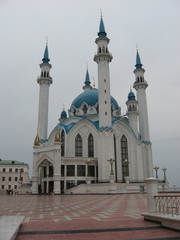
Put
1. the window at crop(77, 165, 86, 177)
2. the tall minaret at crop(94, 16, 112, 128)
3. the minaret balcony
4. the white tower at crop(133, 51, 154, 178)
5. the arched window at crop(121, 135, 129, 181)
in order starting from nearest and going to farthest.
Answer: the window at crop(77, 165, 86, 177), the tall minaret at crop(94, 16, 112, 128), the arched window at crop(121, 135, 129, 181), the white tower at crop(133, 51, 154, 178), the minaret balcony

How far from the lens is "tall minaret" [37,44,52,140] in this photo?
43625 millimetres

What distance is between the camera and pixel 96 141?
41.7 m

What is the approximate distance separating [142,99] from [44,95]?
64.9ft

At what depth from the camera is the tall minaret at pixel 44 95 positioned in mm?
43625

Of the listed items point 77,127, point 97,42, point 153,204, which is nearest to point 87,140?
point 77,127

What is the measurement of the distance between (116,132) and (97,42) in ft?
56.2

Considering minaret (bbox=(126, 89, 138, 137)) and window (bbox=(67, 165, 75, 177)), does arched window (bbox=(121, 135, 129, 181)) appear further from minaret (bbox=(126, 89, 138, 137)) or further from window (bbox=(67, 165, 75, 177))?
window (bbox=(67, 165, 75, 177))

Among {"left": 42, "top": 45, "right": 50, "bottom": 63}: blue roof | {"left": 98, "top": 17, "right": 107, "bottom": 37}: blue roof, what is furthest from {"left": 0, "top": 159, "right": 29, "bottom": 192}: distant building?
{"left": 98, "top": 17, "right": 107, "bottom": 37}: blue roof

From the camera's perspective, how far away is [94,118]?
46375 millimetres

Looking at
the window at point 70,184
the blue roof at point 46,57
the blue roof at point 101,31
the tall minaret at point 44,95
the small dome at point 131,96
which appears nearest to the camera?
the window at point 70,184

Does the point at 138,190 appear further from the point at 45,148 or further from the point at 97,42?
the point at 97,42

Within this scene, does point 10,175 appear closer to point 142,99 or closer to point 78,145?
point 78,145

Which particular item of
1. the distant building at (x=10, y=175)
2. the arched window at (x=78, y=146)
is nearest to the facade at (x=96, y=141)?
the arched window at (x=78, y=146)

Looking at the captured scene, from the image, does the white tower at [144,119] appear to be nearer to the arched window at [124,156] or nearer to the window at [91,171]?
the arched window at [124,156]
